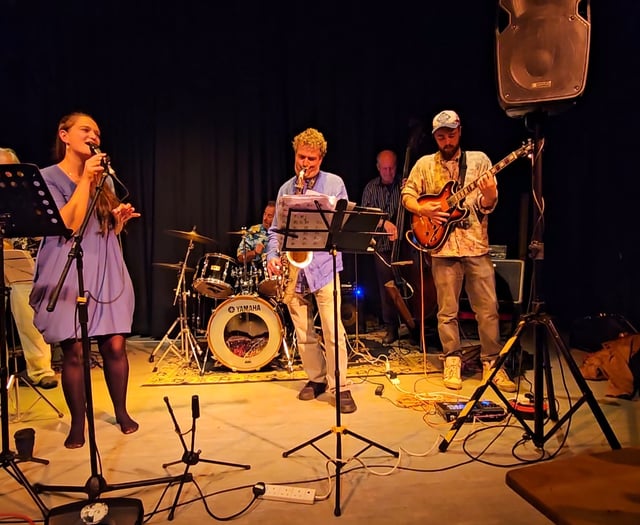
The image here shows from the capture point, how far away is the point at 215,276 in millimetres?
4777

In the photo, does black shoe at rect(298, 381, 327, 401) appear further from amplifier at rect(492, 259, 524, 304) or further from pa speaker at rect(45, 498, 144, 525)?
amplifier at rect(492, 259, 524, 304)

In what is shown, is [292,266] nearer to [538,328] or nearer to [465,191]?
[465,191]

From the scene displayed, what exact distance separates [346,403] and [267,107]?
3738 millimetres

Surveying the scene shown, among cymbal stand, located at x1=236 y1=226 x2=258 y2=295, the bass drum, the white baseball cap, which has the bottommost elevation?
the bass drum

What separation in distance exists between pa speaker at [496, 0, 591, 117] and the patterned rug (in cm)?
221

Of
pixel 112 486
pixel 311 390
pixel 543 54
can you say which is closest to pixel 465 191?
pixel 543 54

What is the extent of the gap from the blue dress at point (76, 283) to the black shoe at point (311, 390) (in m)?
1.31

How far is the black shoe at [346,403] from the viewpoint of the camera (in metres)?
3.52

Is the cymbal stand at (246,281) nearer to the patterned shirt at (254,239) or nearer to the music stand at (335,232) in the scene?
the patterned shirt at (254,239)

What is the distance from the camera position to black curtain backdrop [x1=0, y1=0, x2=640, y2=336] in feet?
18.6

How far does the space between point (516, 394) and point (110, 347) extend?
8.60 ft

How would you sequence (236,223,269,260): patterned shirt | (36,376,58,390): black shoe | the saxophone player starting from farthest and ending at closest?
(236,223,269,260): patterned shirt
(36,376,58,390): black shoe
the saxophone player

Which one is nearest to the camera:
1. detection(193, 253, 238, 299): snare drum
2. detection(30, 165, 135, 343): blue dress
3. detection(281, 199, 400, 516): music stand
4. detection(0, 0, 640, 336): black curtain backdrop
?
detection(281, 199, 400, 516): music stand

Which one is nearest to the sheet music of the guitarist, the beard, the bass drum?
the guitarist
